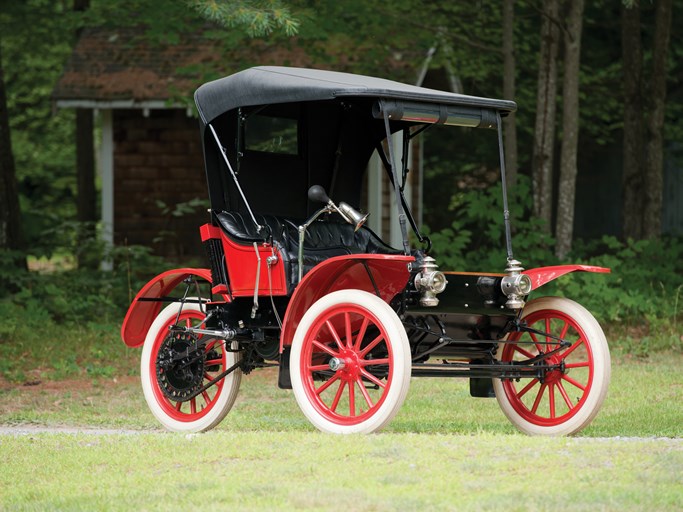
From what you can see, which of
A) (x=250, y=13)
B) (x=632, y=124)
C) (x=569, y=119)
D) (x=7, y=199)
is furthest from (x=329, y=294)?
(x=632, y=124)

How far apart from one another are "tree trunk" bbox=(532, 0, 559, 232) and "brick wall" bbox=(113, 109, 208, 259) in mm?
5459

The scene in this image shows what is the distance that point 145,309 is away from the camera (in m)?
9.63

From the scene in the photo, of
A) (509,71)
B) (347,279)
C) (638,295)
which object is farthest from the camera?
(509,71)

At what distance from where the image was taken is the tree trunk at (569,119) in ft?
55.5

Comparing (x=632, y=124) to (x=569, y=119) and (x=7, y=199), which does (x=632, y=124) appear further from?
(x=7, y=199)

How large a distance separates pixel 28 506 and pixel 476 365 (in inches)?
119

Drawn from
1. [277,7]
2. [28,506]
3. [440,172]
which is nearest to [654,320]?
[277,7]

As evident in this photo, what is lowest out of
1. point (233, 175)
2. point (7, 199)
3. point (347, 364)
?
point (347, 364)

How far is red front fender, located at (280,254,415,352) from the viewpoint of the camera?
7695 mm

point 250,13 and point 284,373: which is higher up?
point 250,13

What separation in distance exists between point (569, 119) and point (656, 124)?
3.98 metres

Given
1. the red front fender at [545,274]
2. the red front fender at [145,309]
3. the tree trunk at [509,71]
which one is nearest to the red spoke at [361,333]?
the red front fender at [545,274]

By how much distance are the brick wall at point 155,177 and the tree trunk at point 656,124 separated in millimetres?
7228

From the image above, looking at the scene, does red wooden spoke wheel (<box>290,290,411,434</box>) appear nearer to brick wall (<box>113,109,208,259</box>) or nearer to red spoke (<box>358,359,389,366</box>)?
red spoke (<box>358,359,389,366</box>)
